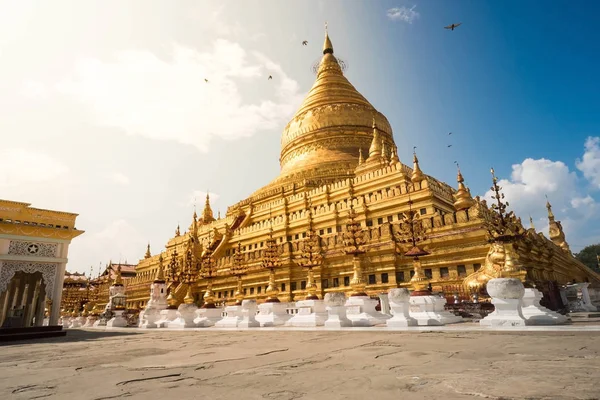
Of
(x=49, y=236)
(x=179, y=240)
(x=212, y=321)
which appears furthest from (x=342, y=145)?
(x=49, y=236)

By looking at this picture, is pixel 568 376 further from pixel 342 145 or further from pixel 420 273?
pixel 342 145

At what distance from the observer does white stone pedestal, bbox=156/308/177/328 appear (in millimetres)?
19328

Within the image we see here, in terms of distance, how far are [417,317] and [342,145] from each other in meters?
30.5

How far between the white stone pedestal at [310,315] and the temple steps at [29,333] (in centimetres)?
996

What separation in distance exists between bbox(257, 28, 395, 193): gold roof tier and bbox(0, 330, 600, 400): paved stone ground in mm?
29222

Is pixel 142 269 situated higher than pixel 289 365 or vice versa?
pixel 142 269

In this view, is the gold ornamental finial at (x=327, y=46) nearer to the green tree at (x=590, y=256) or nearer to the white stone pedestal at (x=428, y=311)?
the white stone pedestal at (x=428, y=311)

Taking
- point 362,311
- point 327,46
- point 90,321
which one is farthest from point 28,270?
point 327,46

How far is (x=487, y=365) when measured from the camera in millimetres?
4113

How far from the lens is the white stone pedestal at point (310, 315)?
44.2ft

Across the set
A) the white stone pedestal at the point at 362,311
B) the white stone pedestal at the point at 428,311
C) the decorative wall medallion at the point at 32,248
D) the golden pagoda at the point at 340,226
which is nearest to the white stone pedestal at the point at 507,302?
the white stone pedestal at the point at 428,311

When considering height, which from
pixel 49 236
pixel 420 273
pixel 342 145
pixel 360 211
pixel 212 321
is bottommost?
pixel 212 321

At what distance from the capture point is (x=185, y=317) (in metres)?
17.8

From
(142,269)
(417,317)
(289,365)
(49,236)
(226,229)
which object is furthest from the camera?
(142,269)
